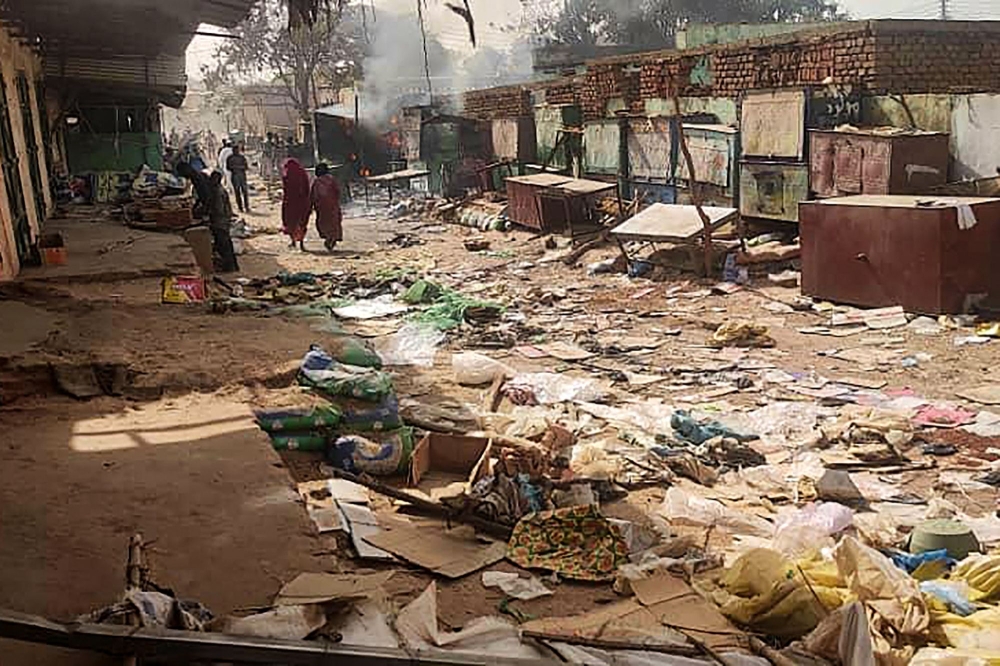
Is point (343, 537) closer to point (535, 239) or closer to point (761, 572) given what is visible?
point (761, 572)

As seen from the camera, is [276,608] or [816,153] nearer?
[276,608]

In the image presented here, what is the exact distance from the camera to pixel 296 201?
16.2 m

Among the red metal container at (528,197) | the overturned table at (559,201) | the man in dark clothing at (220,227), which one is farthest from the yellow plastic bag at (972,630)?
the red metal container at (528,197)

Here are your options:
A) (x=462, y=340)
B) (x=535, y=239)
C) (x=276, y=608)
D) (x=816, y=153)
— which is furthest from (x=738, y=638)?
(x=535, y=239)

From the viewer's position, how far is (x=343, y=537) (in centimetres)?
421

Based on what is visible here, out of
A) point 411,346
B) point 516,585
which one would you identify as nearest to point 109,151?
point 411,346

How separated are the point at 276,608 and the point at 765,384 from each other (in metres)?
5.27

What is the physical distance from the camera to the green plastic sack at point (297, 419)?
5367 millimetres

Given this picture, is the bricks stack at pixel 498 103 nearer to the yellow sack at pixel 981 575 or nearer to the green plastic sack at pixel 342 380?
the green plastic sack at pixel 342 380

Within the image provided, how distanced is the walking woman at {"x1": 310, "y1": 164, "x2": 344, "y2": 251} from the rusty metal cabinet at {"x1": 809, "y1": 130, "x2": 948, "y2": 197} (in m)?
8.34

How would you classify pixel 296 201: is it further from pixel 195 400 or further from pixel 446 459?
pixel 446 459

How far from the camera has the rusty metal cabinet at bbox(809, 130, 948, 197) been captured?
34.0 feet

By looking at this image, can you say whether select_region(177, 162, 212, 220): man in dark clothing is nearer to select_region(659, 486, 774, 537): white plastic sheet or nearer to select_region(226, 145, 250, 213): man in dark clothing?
select_region(226, 145, 250, 213): man in dark clothing

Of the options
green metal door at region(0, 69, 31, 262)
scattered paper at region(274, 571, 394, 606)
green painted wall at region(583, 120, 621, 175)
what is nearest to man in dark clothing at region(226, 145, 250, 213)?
green painted wall at region(583, 120, 621, 175)
